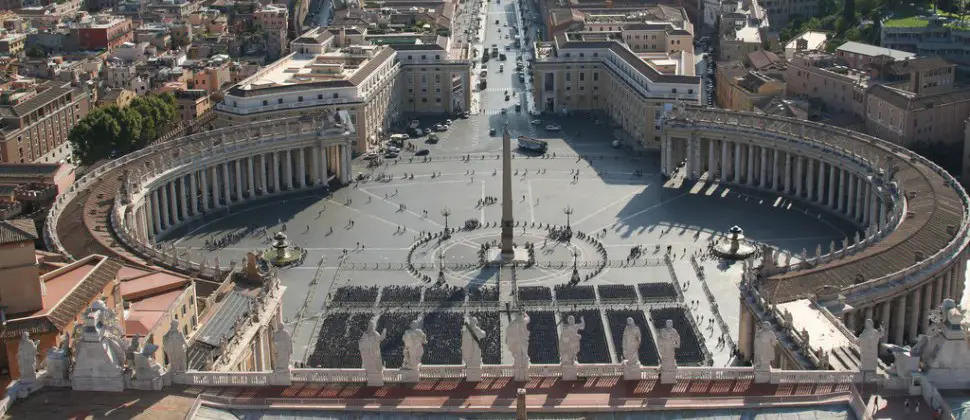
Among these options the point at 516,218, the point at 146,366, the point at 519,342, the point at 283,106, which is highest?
the point at 519,342

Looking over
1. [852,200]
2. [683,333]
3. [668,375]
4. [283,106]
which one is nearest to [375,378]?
[668,375]

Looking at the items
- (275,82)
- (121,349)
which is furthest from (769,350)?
(275,82)

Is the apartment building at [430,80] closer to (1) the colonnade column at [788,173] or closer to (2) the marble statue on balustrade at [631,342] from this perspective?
(1) the colonnade column at [788,173]

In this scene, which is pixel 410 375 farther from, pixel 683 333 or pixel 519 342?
pixel 683 333

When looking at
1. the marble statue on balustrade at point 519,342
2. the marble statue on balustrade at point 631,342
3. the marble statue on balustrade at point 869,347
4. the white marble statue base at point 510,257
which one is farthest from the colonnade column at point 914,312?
the marble statue on balustrade at point 519,342

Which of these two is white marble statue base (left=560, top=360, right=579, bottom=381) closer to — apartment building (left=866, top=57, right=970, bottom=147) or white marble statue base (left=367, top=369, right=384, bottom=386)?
white marble statue base (left=367, top=369, right=384, bottom=386)

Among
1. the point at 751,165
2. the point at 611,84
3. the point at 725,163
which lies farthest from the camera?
the point at 611,84
